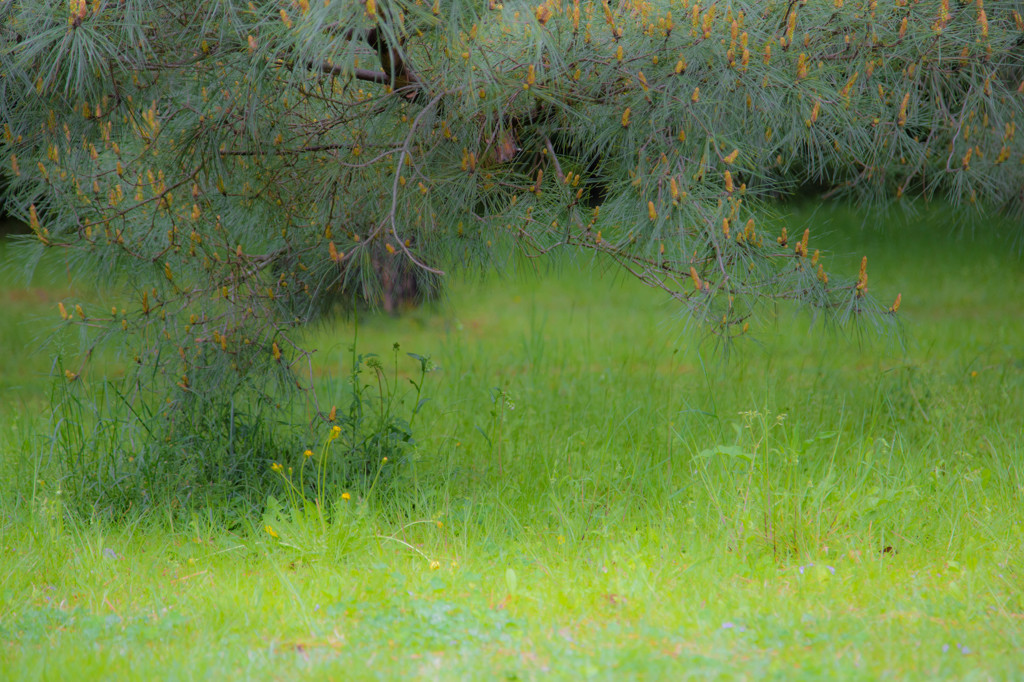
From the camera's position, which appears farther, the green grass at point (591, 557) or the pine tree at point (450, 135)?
the pine tree at point (450, 135)

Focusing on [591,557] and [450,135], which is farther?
[591,557]

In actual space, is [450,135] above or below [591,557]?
above

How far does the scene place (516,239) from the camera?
310 cm

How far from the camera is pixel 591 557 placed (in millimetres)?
3090

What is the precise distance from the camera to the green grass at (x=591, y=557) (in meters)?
2.38

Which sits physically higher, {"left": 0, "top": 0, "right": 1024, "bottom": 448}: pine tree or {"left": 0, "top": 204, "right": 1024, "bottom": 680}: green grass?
{"left": 0, "top": 0, "right": 1024, "bottom": 448}: pine tree

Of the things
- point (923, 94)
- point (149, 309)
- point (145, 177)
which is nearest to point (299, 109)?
point (145, 177)

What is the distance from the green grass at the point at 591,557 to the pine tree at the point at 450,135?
0.35 m

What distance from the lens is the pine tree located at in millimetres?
2711

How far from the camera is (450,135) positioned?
2926mm

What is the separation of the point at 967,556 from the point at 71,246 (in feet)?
11.5

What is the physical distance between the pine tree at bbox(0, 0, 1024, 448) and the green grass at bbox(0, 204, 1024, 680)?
0.35 metres

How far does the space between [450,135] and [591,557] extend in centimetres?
155

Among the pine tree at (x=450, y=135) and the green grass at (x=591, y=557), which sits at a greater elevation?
the pine tree at (x=450, y=135)
